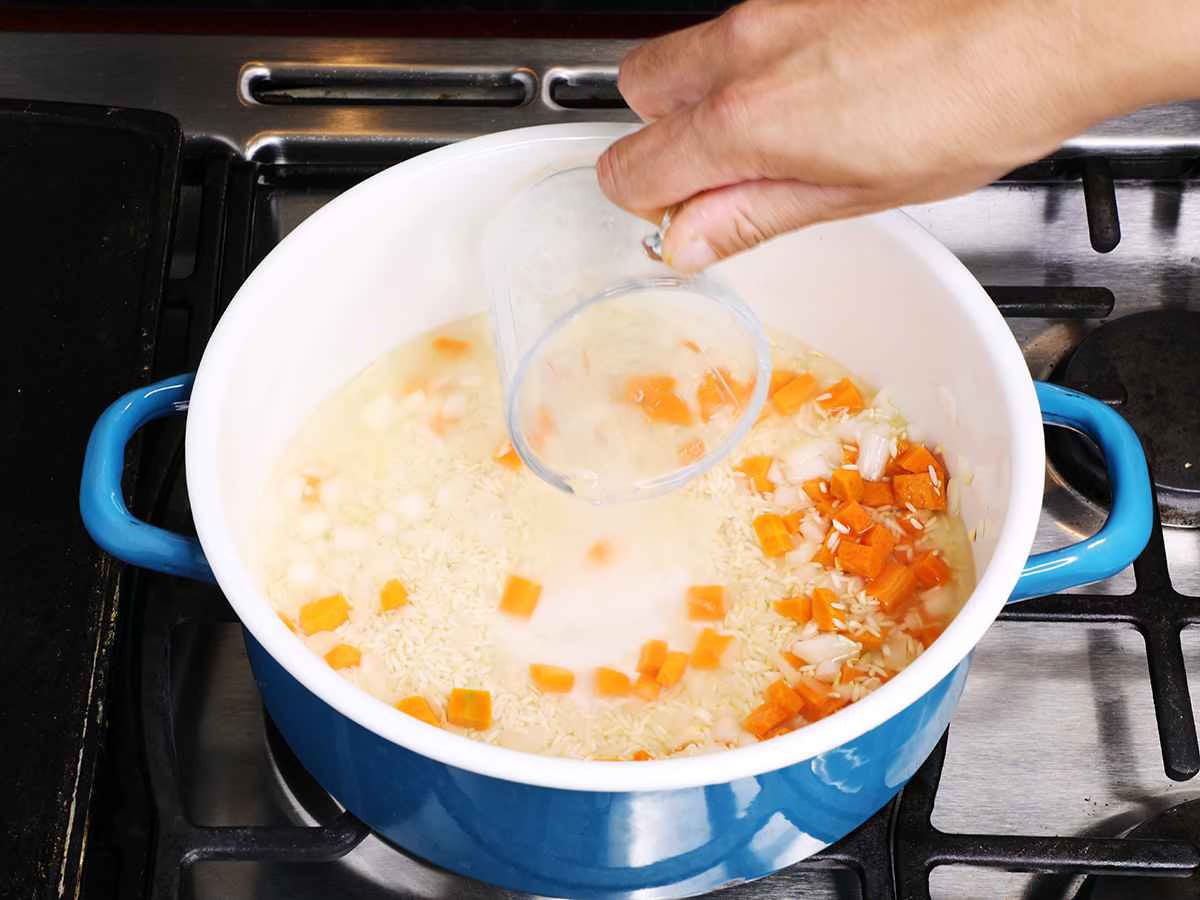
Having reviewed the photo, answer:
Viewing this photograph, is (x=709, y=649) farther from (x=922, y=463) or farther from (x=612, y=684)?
(x=922, y=463)

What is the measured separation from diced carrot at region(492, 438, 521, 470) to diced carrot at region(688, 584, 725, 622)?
0.63 ft

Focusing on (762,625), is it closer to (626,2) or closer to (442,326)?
(442,326)

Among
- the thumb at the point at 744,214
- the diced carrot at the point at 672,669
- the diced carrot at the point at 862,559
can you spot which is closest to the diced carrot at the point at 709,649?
the diced carrot at the point at 672,669

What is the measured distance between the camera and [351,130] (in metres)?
1.32

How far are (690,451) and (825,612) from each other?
0.17 metres

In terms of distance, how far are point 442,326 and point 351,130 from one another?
23cm

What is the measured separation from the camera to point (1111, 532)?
2.93 feet

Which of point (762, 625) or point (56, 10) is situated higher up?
point (56, 10)

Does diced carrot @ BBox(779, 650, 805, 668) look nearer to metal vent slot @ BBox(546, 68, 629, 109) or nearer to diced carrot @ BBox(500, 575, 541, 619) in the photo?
diced carrot @ BBox(500, 575, 541, 619)

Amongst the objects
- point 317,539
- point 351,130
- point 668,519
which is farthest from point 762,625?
point 351,130

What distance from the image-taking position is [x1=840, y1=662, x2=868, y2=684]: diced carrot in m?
1.01

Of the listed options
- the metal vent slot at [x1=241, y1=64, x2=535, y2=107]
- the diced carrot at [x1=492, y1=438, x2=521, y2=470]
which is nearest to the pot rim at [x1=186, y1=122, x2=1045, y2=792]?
the diced carrot at [x1=492, y1=438, x2=521, y2=470]

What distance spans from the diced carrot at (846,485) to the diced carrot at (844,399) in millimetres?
72

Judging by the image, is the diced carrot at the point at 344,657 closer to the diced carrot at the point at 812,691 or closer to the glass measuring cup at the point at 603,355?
the glass measuring cup at the point at 603,355
